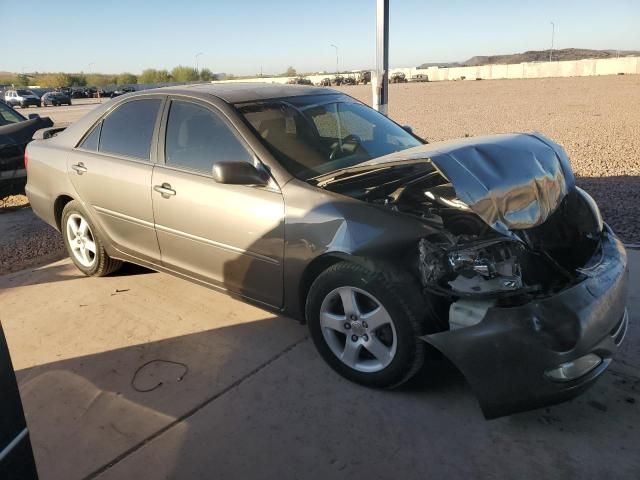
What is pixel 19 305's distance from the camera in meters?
4.33

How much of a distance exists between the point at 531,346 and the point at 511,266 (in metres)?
0.47

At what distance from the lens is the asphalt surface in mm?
2457

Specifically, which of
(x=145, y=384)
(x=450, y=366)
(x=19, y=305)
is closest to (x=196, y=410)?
(x=145, y=384)

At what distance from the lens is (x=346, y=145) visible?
3885mm

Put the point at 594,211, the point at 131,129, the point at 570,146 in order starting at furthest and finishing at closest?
1. the point at 570,146
2. the point at 131,129
3. the point at 594,211

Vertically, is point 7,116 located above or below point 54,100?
below

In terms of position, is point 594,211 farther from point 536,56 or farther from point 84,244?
point 536,56

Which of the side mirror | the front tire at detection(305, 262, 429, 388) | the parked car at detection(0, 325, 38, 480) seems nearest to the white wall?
the side mirror

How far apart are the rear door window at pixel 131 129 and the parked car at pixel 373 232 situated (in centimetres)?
2

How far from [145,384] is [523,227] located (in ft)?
7.60

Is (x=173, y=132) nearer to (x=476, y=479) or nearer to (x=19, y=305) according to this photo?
(x=19, y=305)

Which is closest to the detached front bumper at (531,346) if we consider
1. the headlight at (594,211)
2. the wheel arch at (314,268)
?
the wheel arch at (314,268)

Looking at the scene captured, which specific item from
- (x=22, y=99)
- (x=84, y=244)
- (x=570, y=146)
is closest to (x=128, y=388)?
(x=84, y=244)

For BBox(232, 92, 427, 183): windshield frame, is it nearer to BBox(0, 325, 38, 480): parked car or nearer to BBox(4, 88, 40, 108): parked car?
BBox(0, 325, 38, 480): parked car
